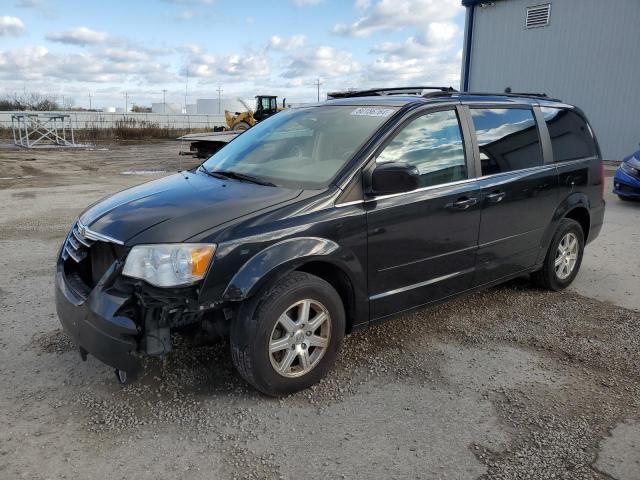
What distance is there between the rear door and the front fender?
1.49 meters

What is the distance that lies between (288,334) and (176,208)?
96cm

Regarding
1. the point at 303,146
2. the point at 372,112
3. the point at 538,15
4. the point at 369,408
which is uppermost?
the point at 538,15

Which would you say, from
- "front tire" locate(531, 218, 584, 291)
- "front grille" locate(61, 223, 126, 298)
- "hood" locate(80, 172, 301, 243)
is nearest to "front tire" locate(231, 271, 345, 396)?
"hood" locate(80, 172, 301, 243)

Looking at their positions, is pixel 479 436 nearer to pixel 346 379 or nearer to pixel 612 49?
pixel 346 379

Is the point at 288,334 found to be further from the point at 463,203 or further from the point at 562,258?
the point at 562,258

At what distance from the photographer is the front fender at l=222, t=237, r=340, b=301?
2756 millimetres

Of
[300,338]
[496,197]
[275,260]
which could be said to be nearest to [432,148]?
[496,197]

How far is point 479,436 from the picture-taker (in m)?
2.74

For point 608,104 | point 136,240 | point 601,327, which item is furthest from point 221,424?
point 608,104

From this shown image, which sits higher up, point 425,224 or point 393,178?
point 393,178

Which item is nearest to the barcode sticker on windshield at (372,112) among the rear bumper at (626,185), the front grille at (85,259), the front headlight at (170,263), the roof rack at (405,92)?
the roof rack at (405,92)

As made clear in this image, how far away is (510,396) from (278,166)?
2075 millimetres

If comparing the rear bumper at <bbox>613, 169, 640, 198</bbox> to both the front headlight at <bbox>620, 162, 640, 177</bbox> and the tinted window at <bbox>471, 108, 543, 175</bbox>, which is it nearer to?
the front headlight at <bbox>620, 162, 640, 177</bbox>

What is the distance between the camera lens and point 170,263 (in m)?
2.68
